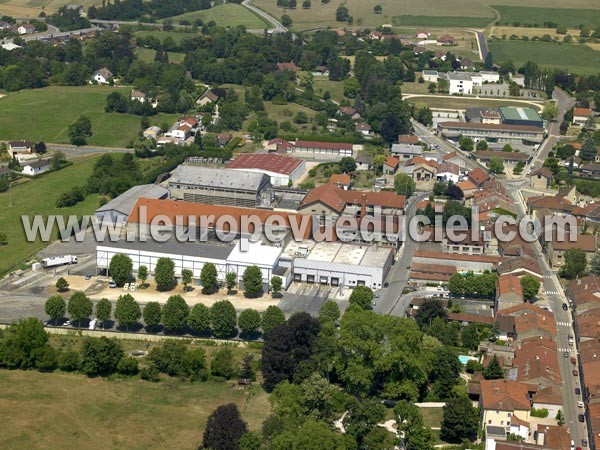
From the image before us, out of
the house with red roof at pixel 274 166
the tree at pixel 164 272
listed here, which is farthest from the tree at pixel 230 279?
the house with red roof at pixel 274 166

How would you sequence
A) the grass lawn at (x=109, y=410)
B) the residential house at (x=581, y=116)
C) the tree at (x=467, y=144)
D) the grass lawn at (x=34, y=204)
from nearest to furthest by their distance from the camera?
the grass lawn at (x=109, y=410)
the grass lawn at (x=34, y=204)
the tree at (x=467, y=144)
the residential house at (x=581, y=116)

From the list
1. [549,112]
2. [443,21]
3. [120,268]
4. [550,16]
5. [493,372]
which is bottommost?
[493,372]

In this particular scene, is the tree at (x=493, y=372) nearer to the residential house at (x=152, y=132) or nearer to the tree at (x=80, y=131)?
the residential house at (x=152, y=132)

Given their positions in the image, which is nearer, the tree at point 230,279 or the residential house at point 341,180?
the tree at point 230,279

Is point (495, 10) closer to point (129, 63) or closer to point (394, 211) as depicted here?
point (129, 63)

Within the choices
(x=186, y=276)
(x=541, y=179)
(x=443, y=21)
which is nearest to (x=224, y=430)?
(x=186, y=276)

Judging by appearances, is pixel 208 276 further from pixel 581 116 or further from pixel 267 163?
pixel 581 116
